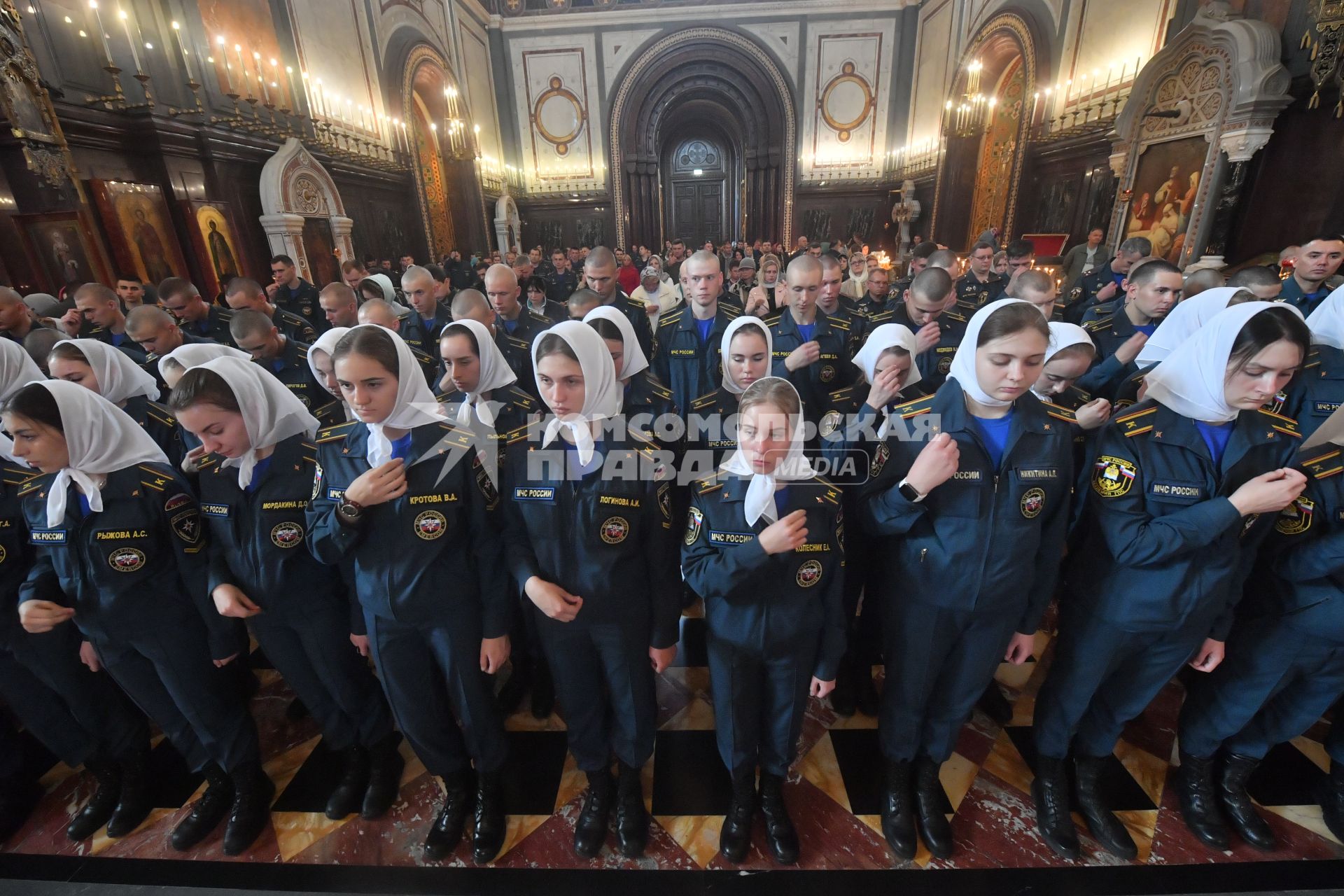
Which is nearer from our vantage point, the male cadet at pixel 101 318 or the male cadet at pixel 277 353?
the male cadet at pixel 277 353

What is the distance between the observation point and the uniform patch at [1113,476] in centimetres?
179

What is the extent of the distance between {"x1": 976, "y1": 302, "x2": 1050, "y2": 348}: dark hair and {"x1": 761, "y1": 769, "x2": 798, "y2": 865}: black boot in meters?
1.81

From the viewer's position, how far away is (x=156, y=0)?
21.7 feet

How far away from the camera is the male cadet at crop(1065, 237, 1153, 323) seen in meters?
4.68

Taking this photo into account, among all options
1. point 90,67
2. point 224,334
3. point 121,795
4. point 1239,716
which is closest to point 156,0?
point 90,67

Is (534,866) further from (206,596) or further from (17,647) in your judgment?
(17,647)

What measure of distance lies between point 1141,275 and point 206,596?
5.02 metres

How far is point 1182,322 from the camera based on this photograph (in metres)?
2.51

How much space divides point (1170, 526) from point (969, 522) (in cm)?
57

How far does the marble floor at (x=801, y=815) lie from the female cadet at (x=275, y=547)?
0.25 m

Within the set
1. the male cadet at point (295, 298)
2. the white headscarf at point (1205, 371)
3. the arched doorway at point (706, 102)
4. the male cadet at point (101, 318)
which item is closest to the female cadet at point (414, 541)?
the white headscarf at point (1205, 371)

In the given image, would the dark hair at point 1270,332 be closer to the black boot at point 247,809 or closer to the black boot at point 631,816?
the black boot at point 631,816

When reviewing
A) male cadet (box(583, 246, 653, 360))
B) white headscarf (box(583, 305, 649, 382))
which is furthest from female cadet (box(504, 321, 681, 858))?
male cadet (box(583, 246, 653, 360))

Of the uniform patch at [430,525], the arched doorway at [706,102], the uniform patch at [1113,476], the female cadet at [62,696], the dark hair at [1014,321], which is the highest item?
the arched doorway at [706,102]
